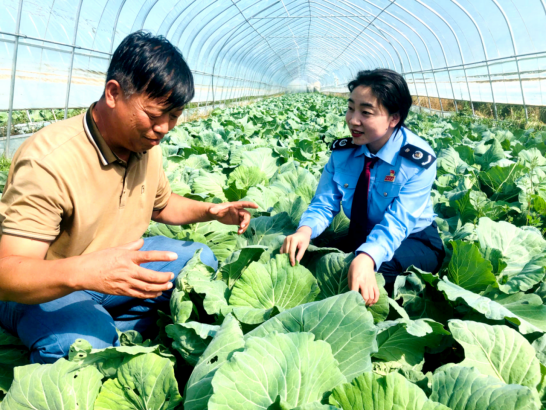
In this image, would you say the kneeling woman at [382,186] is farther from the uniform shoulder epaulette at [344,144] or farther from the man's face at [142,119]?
the man's face at [142,119]

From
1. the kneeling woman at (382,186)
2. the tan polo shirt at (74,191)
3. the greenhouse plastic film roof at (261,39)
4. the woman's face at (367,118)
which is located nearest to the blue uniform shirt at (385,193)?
the kneeling woman at (382,186)

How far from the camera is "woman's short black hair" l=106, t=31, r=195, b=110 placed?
1736 mm

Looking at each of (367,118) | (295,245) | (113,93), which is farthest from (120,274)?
(367,118)

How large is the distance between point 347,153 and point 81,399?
1894 mm

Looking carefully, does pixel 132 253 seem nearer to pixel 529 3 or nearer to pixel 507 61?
pixel 529 3

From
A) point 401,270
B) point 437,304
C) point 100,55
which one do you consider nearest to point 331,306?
point 437,304

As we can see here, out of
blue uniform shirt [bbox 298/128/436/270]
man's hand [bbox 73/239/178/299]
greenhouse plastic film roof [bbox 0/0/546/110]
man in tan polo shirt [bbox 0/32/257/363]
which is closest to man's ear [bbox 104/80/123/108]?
man in tan polo shirt [bbox 0/32/257/363]

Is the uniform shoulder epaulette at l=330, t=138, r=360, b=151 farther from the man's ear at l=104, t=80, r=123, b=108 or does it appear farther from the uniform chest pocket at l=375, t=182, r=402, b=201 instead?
the man's ear at l=104, t=80, r=123, b=108

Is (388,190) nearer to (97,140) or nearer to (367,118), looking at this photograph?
(367,118)

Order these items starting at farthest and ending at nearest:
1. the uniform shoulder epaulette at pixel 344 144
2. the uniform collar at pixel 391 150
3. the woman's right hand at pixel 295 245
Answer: the uniform shoulder epaulette at pixel 344 144 < the uniform collar at pixel 391 150 < the woman's right hand at pixel 295 245

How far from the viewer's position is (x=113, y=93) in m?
1.79

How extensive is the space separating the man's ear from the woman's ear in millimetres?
1444

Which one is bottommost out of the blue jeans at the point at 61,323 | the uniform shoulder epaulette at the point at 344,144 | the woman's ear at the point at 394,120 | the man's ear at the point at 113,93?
the blue jeans at the point at 61,323

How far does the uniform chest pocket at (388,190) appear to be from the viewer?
2.47m
